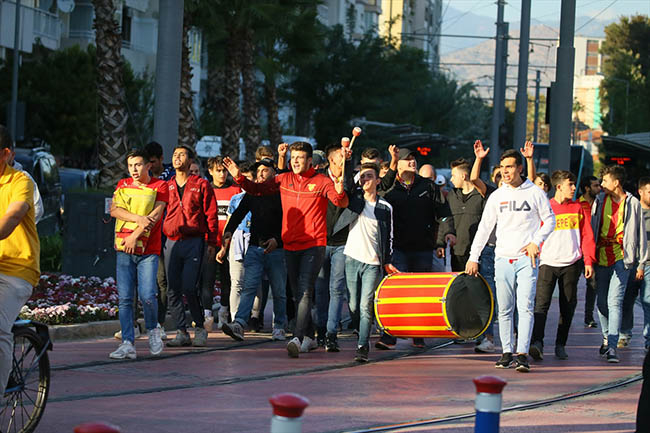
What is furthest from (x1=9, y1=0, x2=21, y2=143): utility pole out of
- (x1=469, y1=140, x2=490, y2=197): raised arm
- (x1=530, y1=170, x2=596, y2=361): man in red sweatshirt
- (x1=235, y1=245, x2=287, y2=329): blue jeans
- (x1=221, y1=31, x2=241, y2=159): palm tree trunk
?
(x1=530, y1=170, x2=596, y2=361): man in red sweatshirt

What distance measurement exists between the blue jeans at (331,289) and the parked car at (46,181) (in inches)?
573

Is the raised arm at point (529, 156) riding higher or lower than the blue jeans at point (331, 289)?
higher

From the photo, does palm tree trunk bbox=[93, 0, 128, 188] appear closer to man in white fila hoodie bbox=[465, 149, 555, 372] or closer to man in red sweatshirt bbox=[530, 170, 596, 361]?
man in red sweatshirt bbox=[530, 170, 596, 361]

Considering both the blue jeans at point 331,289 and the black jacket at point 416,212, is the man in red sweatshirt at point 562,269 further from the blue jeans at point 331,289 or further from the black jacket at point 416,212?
the blue jeans at point 331,289

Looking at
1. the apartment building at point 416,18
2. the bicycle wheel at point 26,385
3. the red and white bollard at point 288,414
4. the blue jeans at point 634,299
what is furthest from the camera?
the apartment building at point 416,18

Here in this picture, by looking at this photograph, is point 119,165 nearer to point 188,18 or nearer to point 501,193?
point 188,18

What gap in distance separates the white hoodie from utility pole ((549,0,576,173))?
8.63 metres

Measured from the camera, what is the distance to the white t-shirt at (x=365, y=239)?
11.2 m

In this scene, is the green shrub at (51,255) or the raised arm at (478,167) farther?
the green shrub at (51,255)

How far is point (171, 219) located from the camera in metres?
11.4

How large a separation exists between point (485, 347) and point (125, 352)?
3.67 m

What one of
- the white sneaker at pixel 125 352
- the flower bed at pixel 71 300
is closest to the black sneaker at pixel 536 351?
the white sneaker at pixel 125 352

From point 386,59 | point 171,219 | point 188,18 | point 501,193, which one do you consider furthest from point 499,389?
point 386,59

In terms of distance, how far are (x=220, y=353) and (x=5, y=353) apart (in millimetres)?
4566
